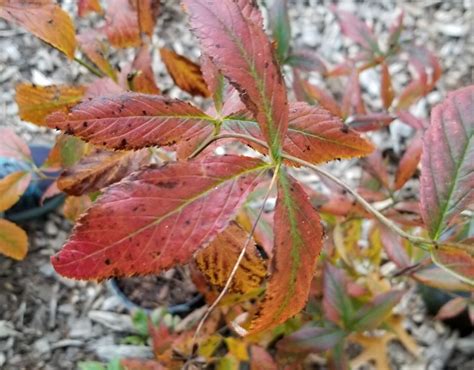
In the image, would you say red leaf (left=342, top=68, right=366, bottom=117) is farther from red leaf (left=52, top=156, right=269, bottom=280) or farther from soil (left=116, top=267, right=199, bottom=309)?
red leaf (left=52, top=156, right=269, bottom=280)

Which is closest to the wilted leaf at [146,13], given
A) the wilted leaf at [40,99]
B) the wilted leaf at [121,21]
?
the wilted leaf at [121,21]

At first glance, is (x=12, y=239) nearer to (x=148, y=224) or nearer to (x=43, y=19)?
(x=43, y=19)

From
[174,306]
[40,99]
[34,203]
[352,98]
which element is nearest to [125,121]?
[40,99]

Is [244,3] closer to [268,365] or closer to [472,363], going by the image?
[268,365]

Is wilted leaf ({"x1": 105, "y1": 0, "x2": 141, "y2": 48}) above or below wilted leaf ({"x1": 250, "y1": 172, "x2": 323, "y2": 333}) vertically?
above

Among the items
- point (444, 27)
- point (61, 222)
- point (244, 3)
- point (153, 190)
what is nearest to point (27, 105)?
point (244, 3)

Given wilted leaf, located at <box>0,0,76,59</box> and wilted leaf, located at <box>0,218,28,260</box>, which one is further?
wilted leaf, located at <box>0,218,28,260</box>

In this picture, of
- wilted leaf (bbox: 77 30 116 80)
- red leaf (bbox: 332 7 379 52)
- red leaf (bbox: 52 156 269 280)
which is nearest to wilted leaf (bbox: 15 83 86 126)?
wilted leaf (bbox: 77 30 116 80)
